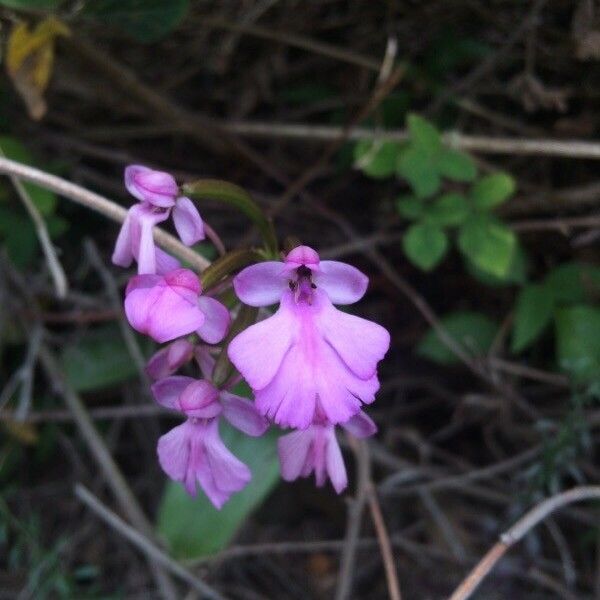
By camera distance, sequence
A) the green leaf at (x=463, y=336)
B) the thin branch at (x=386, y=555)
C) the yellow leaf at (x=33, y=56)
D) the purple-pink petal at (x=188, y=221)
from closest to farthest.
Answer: the purple-pink petal at (x=188, y=221) < the thin branch at (x=386, y=555) < the yellow leaf at (x=33, y=56) < the green leaf at (x=463, y=336)

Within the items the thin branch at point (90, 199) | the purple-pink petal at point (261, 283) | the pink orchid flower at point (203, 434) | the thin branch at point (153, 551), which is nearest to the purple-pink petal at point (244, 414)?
the pink orchid flower at point (203, 434)

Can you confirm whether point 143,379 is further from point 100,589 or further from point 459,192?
point 459,192

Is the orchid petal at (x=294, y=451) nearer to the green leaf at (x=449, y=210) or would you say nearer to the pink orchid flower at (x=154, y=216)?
the pink orchid flower at (x=154, y=216)

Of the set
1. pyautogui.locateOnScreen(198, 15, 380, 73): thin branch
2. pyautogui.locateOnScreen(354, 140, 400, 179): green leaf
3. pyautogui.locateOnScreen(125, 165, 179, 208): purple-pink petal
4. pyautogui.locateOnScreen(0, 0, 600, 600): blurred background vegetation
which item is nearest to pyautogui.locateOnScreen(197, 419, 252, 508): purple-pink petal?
pyautogui.locateOnScreen(125, 165, 179, 208): purple-pink petal

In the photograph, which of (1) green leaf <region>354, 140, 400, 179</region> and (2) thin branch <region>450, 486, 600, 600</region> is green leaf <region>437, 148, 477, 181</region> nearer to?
(1) green leaf <region>354, 140, 400, 179</region>

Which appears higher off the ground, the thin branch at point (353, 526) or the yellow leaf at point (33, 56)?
the yellow leaf at point (33, 56)

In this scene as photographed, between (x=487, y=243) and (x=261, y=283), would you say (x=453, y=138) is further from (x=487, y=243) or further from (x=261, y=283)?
(x=261, y=283)

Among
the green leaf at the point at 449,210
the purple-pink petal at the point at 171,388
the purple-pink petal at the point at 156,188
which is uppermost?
the green leaf at the point at 449,210

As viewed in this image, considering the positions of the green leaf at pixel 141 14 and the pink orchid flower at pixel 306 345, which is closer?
the pink orchid flower at pixel 306 345
